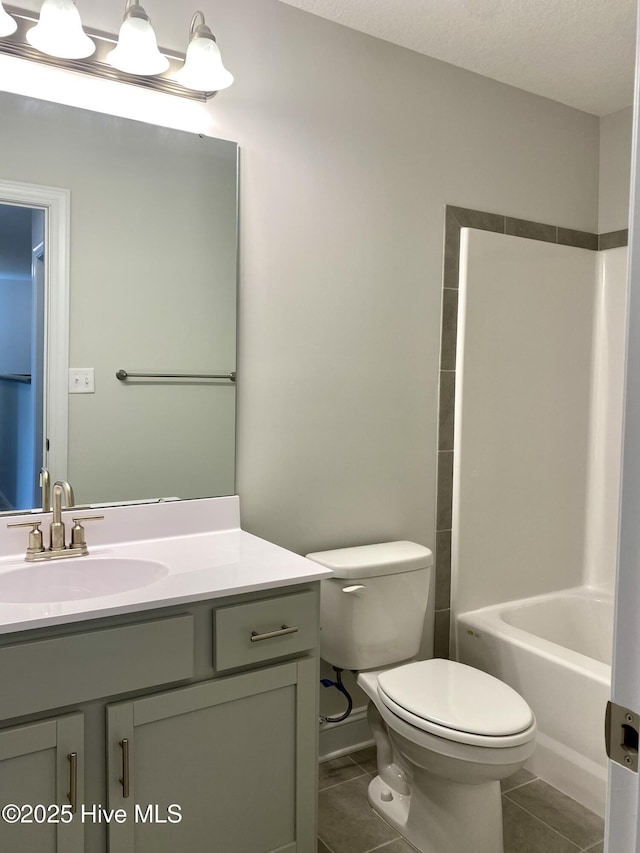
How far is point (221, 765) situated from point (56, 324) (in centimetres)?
118

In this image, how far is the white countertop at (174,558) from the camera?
135 cm

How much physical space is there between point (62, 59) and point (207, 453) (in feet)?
3.70

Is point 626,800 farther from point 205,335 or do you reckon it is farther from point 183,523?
point 205,335

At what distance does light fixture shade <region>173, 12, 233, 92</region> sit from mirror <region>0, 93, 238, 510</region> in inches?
5.8

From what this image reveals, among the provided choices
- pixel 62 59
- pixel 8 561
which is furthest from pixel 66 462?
pixel 62 59

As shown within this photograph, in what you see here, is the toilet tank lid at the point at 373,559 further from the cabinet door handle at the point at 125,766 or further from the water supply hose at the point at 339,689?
the cabinet door handle at the point at 125,766

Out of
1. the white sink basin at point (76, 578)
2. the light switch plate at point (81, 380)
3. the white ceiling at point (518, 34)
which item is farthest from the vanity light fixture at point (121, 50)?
the white sink basin at point (76, 578)

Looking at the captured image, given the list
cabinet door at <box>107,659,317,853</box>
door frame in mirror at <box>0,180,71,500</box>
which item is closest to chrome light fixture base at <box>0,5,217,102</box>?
door frame in mirror at <box>0,180,71,500</box>

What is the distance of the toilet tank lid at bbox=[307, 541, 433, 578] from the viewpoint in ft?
6.87

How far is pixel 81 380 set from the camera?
185 cm

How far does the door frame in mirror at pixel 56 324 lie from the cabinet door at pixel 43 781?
2.35 ft

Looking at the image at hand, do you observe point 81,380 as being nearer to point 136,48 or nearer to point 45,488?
point 45,488

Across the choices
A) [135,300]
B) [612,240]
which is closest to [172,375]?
[135,300]

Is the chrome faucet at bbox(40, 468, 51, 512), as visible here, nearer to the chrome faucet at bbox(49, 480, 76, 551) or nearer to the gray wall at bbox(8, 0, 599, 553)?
the chrome faucet at bbox(49, 480, 76, 551)
